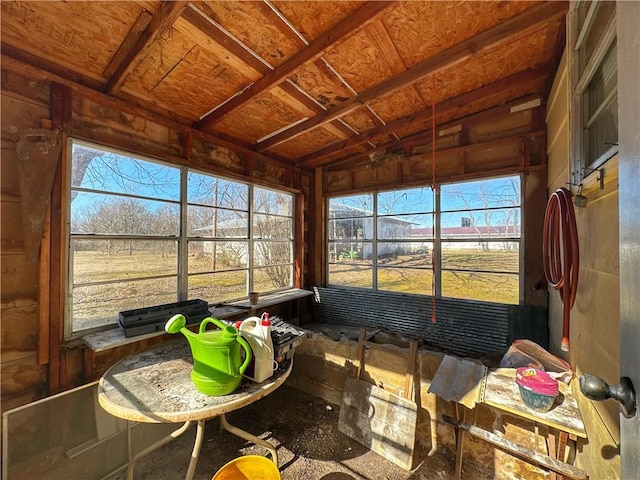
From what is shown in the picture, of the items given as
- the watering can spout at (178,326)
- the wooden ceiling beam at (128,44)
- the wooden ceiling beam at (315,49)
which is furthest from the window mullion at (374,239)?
the wooden ceiling beam at (128,44)

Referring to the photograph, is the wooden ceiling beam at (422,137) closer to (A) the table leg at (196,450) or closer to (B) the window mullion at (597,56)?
(B) the window mullion at (597,56)

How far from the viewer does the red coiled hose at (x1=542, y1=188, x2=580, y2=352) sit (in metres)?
1.34

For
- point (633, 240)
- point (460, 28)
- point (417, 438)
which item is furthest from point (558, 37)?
point (417, 438)

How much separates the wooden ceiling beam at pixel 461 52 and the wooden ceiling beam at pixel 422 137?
4.81ft

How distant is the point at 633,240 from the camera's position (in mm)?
558

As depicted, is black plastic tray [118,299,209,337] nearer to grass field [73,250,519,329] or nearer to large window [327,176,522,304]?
grass field [73,250,519,329]

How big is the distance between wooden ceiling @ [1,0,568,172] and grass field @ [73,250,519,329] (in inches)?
62.4

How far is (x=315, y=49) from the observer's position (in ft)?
6.28

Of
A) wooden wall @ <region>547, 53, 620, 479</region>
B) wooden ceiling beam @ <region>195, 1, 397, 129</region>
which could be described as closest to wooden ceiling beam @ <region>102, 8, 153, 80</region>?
wooden ceiling beam @ <region>195, 1, 397, 129</region>

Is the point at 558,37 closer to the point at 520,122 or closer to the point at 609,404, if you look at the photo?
the point at 520,122

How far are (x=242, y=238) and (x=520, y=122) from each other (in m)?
3.94

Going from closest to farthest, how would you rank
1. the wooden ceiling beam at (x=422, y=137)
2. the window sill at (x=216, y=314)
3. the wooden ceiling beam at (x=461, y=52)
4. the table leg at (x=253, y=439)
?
the table leg at (x=253, y=439)
the wooden ceiling beam at (x=461, y=52)
the window sill at (x=216, y=314)
the wooden ceiling beam at (x=422, y=137)

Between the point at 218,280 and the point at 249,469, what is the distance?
2207mm

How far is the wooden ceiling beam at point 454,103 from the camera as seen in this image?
2.46 meters
